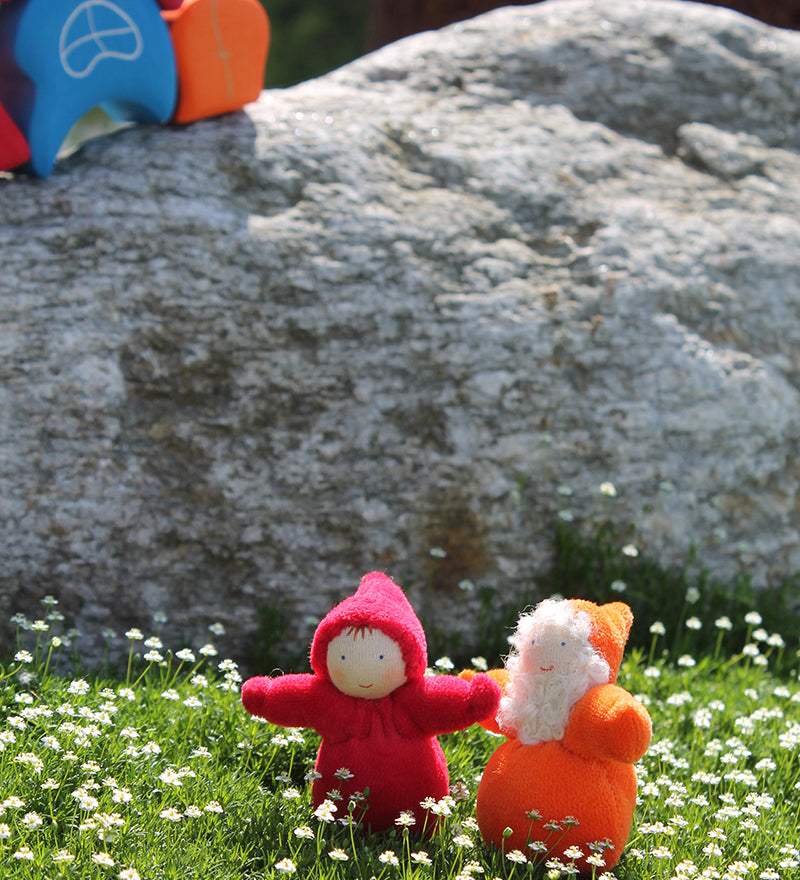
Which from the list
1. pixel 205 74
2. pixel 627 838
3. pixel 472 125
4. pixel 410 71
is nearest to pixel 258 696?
pixel 627 838

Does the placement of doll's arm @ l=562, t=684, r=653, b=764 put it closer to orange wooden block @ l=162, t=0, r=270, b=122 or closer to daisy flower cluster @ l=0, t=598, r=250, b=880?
daisy flower cluster @ l=0, t=598, r=250, b=880

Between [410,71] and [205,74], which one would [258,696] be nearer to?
[205,74]

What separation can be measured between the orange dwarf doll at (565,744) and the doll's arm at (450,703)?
0.12 m

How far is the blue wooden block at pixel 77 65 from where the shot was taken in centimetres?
343

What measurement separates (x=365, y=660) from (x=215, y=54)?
268 centimetres

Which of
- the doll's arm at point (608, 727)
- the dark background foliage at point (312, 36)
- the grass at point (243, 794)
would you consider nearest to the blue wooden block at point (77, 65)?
the grass at point (243, 794)

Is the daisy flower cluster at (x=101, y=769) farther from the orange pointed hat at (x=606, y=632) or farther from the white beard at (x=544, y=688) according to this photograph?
the orange pointed hat at (x=606, y=632)

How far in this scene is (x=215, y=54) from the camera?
12.7ft

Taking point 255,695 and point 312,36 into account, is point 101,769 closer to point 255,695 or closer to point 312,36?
point 255,695

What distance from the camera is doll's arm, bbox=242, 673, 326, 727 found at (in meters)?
2.38

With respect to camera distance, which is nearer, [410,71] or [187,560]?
[187,560]

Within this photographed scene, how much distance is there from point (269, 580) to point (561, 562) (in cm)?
114

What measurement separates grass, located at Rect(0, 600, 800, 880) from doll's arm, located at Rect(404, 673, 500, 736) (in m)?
0.20

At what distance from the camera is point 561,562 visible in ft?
12.3
